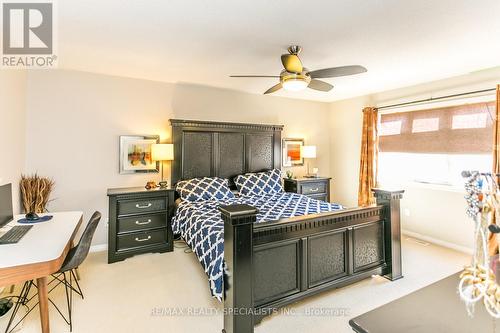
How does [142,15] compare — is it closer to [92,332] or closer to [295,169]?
[92,332]

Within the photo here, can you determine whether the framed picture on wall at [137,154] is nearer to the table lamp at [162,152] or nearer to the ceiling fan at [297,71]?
the table lamp at [162,152]

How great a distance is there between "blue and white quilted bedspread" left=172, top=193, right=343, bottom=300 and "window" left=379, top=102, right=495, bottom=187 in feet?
6.81

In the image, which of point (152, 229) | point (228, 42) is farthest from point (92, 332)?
point (228, 42)

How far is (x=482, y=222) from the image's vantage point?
715mm

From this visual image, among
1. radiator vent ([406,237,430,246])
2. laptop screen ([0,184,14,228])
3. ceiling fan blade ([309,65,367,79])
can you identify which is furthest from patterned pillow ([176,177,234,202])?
radiator vent ([406,237,430,246])

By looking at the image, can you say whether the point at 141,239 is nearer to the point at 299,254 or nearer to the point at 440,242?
the point at 299,254

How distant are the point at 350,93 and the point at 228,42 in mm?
3104

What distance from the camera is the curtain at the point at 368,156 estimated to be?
15.1ft

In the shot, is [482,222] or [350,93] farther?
[350,93]

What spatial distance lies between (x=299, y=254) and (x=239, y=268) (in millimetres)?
629

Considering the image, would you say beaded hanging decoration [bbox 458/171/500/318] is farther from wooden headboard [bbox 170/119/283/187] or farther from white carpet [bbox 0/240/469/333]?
wooden headboard [bbox 170/119/283/187]

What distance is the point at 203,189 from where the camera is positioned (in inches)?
142

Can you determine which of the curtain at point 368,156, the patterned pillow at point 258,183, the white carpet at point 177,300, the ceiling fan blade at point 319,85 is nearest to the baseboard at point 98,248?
the white carpet at point 177,300

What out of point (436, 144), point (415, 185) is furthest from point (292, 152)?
point (436, 144)
